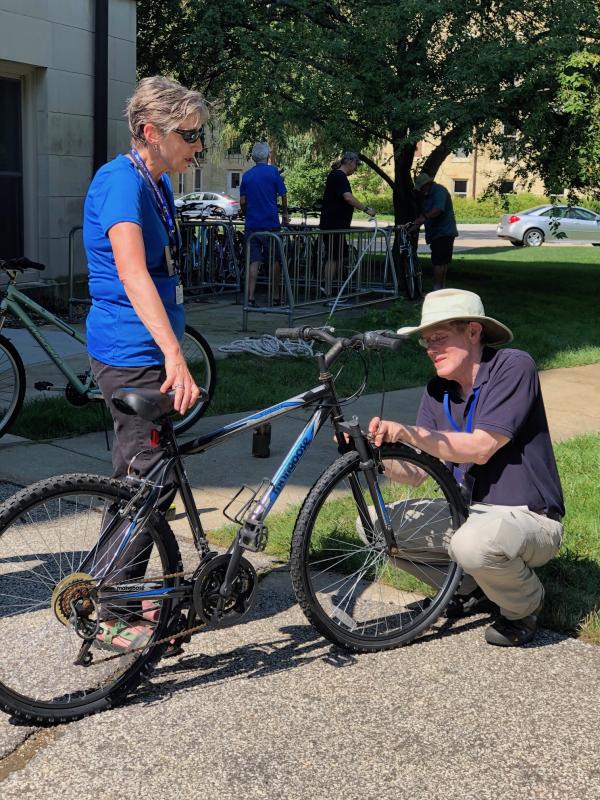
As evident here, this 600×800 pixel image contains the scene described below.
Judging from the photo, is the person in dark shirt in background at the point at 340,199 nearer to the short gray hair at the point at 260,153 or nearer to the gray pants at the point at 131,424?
the short gray hair at the point at 260,153

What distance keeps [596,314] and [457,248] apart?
17.5 m

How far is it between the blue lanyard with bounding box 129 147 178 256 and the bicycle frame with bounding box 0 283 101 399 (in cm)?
289

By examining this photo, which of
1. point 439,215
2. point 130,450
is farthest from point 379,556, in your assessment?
point 439,215

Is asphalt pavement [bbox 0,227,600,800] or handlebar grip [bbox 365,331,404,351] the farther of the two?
handlebar grip [bbox 365,331,404,351]

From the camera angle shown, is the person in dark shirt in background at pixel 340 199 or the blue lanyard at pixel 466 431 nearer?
the blue lanyard at pixel 466 431

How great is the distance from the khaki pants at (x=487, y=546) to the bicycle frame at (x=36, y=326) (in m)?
3.06

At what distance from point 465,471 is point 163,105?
5.64ft

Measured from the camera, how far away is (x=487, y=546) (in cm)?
373

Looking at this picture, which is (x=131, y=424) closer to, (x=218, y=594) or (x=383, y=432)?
(x=218, y=594)

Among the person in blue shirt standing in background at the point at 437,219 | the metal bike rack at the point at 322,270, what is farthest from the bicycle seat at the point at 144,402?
the person in blue shirt standing in background at the point at 437,219

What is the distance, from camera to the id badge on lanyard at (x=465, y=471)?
389cm

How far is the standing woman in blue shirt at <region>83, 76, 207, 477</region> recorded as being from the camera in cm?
346

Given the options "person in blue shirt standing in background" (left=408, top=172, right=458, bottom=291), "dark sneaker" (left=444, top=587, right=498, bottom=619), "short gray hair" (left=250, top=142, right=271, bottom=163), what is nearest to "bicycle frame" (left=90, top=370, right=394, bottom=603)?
"dark sneaker" (left=444, top=587, right=498, bottom=619)

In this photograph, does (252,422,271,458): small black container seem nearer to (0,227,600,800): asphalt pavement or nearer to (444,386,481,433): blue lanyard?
(0,227,600,800): asphalt pavement
